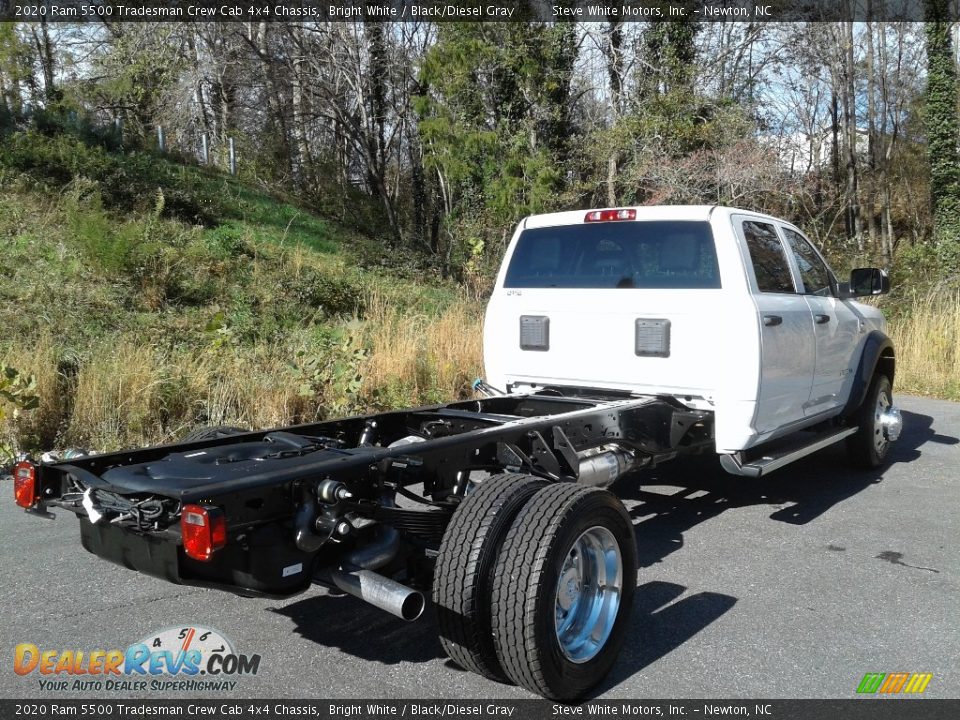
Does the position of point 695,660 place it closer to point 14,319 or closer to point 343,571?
point 343,571

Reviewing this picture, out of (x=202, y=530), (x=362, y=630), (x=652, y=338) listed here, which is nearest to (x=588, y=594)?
(x=362, y=630)

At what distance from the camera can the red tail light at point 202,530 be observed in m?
2.87

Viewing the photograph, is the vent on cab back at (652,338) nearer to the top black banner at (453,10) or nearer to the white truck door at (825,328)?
the white truck door at (825,328)

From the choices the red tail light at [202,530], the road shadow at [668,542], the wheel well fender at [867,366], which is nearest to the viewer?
the red tail light at [202,530]

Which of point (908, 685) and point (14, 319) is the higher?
point (14, 319)

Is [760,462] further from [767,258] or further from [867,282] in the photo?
[867,282]

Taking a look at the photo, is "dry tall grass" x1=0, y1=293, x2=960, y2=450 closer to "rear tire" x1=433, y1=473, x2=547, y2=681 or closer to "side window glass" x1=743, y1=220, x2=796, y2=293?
"side window glass" x1=743, y1=220, x2=796, y2=293

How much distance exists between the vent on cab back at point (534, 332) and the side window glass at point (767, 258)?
1506 millimetres

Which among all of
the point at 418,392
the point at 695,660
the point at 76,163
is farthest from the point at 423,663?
the point at 76,163

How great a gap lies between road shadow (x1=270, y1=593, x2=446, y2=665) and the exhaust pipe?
2.14ft

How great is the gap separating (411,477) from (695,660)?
1.51 m

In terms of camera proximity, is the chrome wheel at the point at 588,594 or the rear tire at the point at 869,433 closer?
the chrome wheel at the point at 588,594

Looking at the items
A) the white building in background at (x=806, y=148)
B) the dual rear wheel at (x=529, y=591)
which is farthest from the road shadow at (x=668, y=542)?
the white building in background at (x=806, y=148)

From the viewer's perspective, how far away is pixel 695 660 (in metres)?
3.72
